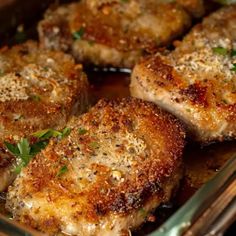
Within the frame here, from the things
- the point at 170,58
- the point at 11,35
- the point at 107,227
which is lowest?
the point at 11,35

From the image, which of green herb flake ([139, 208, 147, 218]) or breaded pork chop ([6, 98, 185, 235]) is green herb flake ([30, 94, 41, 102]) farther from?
green herb flake ([139, 208, 147, 218])

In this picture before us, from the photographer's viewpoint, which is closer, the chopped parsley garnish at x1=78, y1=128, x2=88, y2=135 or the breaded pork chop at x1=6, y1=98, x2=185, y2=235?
the breaded pork chop at x1=6, y1=98, x2=185, y2=235

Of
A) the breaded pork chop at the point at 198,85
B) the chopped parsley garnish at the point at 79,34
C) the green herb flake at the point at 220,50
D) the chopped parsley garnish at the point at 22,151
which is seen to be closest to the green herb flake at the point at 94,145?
the chopped parsley garnish at the point at 22,151

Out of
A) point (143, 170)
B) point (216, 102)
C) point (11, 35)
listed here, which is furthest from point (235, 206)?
point (11, 35)

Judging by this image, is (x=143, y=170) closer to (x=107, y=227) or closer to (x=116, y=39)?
(x=107, y=227)

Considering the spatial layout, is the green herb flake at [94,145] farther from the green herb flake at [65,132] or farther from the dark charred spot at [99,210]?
the dark charred spot at [99,210]

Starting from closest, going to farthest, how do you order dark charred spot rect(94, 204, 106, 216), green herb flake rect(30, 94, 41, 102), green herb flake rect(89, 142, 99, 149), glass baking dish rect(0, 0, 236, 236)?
glass baking dish rect(0, 0, 236, 236) < dark charred spot rect(94, 204, 106, 216) < green herb flake rect(89, 142, 99, 149) < green herb flake rect(30, 94, 41, 102)

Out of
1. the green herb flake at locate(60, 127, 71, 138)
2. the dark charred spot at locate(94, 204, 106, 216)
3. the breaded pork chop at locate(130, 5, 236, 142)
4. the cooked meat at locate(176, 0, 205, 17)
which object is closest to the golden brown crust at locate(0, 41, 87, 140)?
the green herb flake at locate(60, 127, 71, 138)
